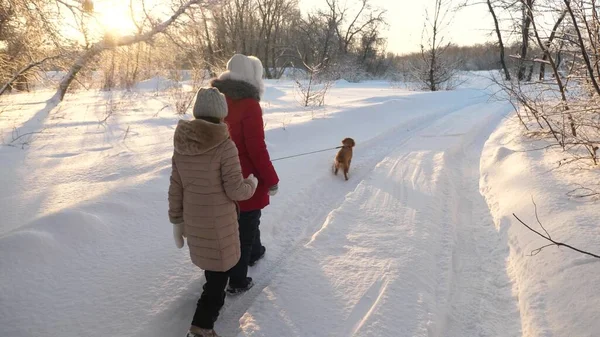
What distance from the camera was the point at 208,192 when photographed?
2.25 m

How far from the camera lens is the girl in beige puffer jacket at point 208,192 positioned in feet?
7.16

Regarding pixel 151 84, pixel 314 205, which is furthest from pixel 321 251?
pixel 151 84

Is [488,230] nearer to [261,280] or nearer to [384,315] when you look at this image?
[384,315]

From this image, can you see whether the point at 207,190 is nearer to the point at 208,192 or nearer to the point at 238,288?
the point at 208,192

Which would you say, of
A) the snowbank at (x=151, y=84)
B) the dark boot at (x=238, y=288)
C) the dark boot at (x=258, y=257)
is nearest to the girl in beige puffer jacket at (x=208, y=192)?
the dark boot at (x=238, y=288)

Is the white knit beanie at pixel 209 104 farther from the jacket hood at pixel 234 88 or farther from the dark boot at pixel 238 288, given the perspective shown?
the dark boot at pixel 238 288

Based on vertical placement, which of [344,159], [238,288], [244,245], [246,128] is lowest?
[238,288]

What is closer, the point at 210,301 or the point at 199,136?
the point at 199,136

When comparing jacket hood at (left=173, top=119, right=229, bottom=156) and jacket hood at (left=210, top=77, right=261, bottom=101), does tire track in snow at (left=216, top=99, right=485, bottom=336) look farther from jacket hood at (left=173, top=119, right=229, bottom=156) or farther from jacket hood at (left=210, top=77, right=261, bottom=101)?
jacket hood at (left=210, top=77, right=261, bottom=101)

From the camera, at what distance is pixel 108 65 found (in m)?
13.7

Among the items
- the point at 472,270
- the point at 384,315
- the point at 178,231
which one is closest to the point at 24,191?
the point at 178,231

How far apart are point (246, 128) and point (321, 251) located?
151 cm

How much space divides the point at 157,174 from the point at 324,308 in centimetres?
312

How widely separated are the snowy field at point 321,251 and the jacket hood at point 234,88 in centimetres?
157
